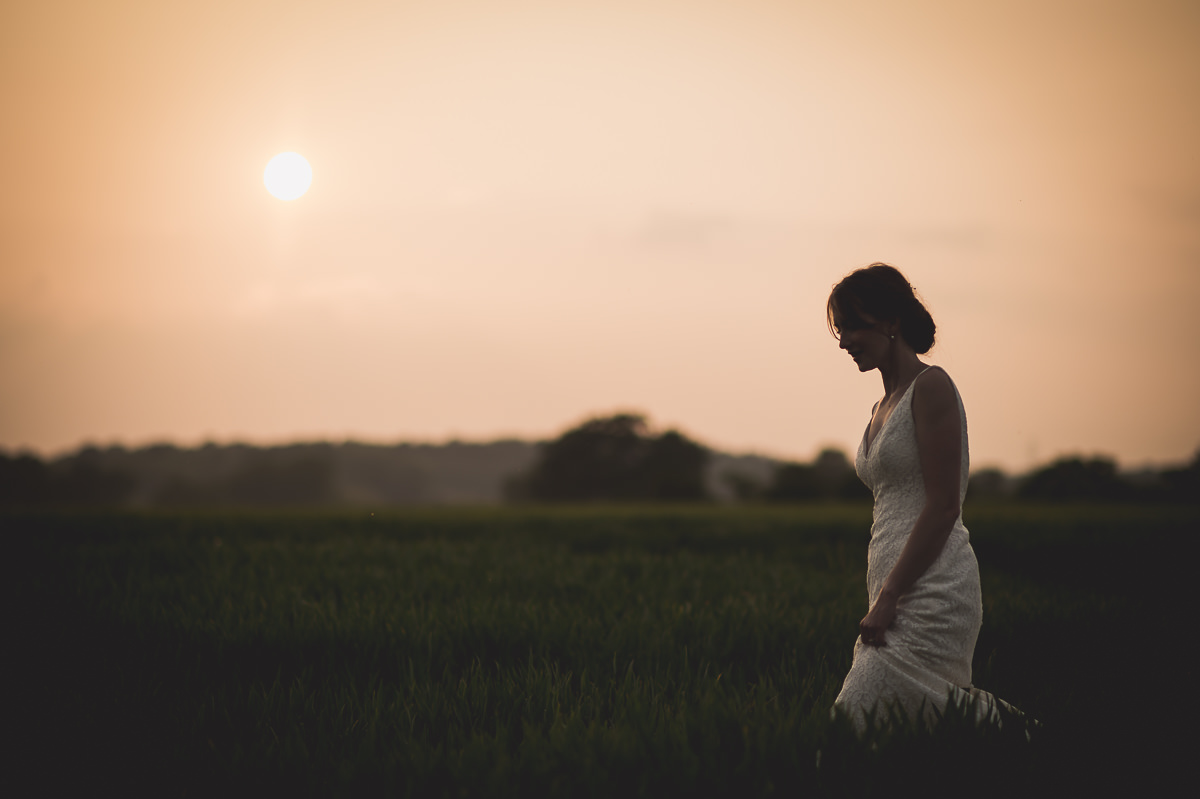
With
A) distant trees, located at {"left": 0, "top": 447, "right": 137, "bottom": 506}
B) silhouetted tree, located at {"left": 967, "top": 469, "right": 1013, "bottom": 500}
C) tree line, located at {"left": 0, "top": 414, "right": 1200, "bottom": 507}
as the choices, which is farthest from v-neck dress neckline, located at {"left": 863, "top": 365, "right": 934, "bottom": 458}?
distant trees, located at {"left": 0, "top": 447, "right": 137, "bottom": 506}

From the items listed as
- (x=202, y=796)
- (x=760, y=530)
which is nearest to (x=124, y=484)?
(x=760, y=530)

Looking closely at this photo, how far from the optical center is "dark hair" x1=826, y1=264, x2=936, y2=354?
10.2ft

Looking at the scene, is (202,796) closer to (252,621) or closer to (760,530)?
(252,621)

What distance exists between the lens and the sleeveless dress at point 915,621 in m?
3.03

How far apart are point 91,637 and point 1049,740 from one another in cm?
672

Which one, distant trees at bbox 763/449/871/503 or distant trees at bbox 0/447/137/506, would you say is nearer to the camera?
distant trees at bbox 763/449/871/503

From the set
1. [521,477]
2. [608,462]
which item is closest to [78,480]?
[521,477]

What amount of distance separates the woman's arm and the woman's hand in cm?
4

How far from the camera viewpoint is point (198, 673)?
15.8 ft

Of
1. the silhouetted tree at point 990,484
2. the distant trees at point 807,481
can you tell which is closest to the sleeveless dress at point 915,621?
the silhouetted tree at point 990,484

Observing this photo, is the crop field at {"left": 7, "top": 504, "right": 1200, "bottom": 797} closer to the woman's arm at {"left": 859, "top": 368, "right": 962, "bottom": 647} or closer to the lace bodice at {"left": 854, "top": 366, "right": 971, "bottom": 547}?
the woman's arm at {"left": 859, "top": 368, "right": 962, "bottom": 647}

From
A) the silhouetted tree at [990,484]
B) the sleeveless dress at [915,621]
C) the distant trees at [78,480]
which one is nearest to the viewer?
the sleeveless dress at [915,621]

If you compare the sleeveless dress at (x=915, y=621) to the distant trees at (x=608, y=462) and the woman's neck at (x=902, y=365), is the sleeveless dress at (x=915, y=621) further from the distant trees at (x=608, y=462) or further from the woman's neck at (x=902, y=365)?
the distant trees at (x=608, y=462)

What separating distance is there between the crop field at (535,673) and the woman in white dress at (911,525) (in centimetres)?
22
